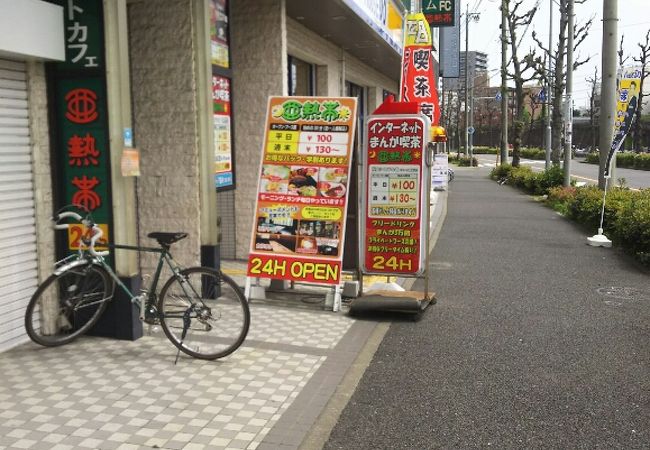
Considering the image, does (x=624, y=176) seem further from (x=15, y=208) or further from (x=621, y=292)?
(x=15, y=208)

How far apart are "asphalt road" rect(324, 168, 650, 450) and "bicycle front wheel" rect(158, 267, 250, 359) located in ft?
3.64

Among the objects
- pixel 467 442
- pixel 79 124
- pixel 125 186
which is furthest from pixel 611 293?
pixel 79 124

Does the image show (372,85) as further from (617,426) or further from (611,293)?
(617,426)

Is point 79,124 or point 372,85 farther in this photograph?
point 372,85

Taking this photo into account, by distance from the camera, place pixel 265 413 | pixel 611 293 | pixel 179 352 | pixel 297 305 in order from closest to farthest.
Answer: pixel 265 413
pixel 179 352
pixel 297 305
pixel 611 293

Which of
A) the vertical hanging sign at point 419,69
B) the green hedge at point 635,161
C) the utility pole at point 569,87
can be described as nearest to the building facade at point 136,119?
the vertical hanging sign at point 419,69

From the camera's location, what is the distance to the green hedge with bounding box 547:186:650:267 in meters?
9.55

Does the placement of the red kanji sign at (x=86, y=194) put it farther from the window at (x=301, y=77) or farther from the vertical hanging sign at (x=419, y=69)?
the vertical hanging sign at (x=419, y=69)

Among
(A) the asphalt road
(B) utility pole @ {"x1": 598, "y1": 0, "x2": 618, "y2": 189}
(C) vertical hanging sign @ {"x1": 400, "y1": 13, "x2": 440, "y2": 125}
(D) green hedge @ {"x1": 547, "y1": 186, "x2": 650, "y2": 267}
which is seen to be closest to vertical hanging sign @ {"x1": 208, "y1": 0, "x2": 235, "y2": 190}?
(A) the asphalt road

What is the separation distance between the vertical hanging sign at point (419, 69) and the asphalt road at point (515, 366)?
2.72m

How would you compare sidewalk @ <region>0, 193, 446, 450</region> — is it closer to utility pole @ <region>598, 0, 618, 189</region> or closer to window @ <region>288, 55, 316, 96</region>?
window @ <region>288, 55, 316, 96</region>

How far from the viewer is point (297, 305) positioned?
273 inches

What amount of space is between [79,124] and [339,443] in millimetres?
3396

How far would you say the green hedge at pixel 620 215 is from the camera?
9.55 m
